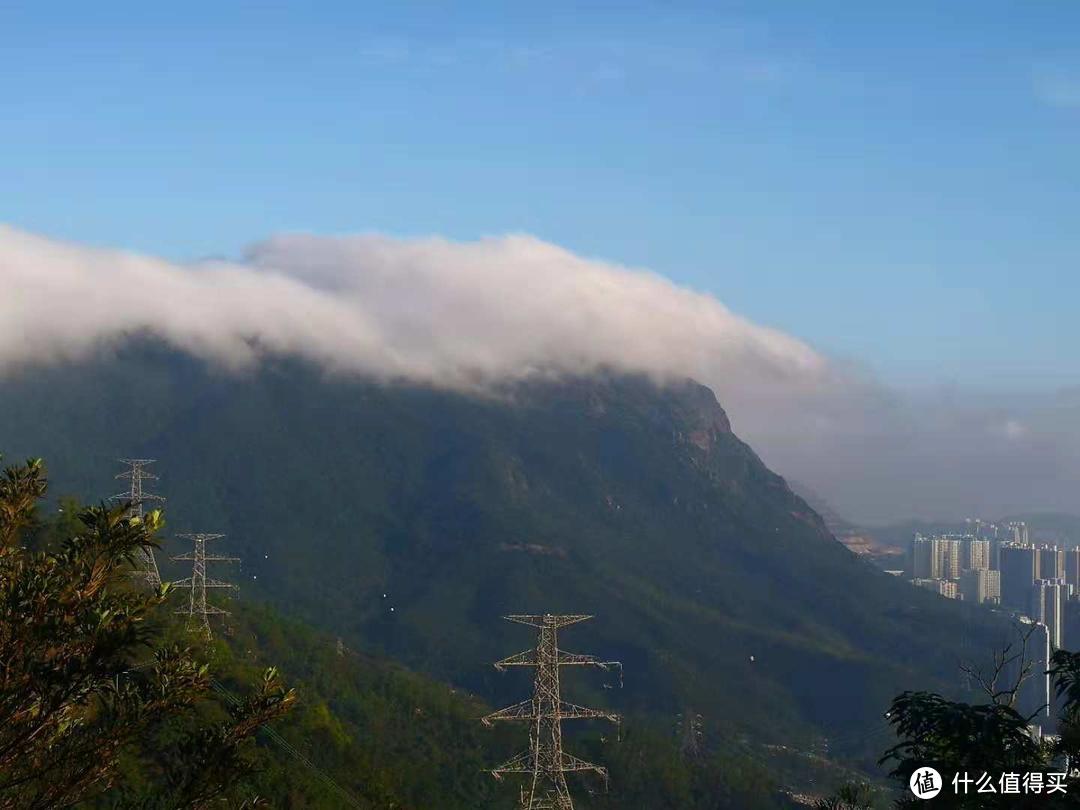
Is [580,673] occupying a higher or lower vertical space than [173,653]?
lower

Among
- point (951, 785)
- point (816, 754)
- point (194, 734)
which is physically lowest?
point (816, 754)

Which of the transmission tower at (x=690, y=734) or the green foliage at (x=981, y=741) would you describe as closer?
the green foliage at (x=981, y=741)

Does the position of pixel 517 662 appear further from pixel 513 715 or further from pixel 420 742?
pixel 420 742

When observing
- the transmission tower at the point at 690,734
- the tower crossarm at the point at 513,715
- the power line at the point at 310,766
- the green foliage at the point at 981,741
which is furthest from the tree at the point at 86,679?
the transmission tower at the point at 690,734

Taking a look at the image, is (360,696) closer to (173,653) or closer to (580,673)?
(580,673)

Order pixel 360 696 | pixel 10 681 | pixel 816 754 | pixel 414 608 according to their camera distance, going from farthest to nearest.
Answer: pixel 414 608
pixel 816 754
pixel 360 696
pixel 10 681

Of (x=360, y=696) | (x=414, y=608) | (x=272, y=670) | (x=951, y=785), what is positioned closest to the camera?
(x=272, y=670)

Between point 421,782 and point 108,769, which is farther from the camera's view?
point 421,782

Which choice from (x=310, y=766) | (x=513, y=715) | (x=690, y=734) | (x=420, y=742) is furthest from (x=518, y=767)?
(x=690, y=734)

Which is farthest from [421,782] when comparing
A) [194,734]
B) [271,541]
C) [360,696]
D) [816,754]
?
[271,541]

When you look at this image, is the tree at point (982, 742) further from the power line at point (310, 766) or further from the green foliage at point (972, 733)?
the power line at point (310, 766)
